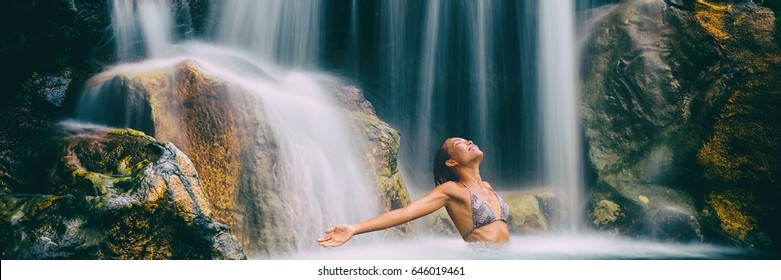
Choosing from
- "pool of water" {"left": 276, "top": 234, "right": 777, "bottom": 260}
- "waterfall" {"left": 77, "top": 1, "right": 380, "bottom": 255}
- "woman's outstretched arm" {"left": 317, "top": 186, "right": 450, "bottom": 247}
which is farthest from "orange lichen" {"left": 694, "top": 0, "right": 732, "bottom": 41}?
"woman's outstretched arm" {"left": 317, "top": 186, "right": 450, "bottom": 247}

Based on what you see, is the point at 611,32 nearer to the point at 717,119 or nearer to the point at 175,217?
the point at 717,119

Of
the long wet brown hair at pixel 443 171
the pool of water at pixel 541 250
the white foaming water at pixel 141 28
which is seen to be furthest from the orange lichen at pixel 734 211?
the white foaming water at pixel 141 28

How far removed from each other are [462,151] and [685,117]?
158 inches

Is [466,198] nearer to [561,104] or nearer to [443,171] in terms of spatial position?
[443,171]

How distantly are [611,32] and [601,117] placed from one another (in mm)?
1207

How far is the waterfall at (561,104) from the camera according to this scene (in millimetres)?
8469

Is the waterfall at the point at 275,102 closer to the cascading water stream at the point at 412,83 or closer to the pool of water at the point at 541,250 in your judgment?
the cascading water stream at the point at 412,83

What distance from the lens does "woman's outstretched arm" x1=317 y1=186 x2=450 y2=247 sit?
4.61m

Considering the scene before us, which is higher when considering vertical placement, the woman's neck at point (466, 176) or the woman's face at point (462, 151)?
the woman's face at point (462, 151)

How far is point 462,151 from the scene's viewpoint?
17.9 ft

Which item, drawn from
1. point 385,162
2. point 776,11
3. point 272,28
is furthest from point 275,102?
point 776,11

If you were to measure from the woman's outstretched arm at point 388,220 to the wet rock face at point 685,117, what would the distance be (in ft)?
12.1

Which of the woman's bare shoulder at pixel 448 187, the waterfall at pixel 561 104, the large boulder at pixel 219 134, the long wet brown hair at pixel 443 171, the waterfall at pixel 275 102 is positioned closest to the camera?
the woman's bare shoulder at pixel 448 187

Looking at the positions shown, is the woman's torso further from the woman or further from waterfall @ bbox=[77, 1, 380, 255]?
waterfall @ bbox=[77, 1, 380, 255]
